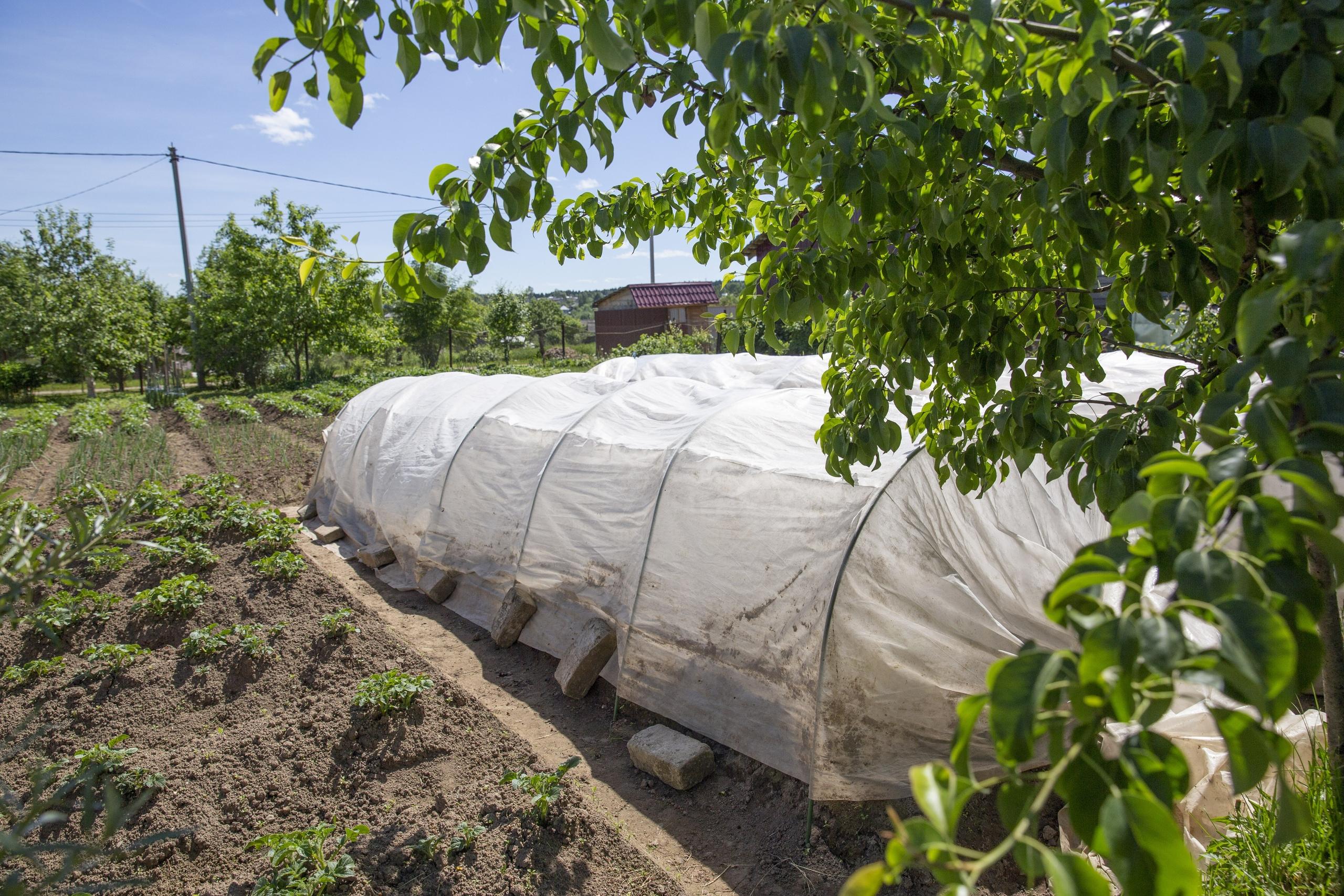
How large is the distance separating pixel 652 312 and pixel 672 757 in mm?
33981

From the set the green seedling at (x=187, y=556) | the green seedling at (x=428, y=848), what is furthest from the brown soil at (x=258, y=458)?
the green seedling at (x=428, y=848)

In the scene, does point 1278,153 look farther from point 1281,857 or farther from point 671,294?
point 671,294

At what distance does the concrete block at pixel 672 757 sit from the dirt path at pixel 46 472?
26.4ft

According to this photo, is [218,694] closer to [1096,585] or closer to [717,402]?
[717,402]

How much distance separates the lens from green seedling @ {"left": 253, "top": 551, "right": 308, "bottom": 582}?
694cm

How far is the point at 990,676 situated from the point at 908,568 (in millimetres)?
3357

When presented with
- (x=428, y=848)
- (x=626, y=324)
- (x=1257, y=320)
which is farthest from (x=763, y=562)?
(x=626, y=324)

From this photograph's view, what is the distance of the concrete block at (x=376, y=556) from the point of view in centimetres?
782

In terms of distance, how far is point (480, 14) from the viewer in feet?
4.73

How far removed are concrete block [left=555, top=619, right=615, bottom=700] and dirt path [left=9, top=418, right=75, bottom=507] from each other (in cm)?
715

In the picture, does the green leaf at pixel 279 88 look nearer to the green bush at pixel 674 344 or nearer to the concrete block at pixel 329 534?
the concrete block at pixel 329 534

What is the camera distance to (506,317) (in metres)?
39.4

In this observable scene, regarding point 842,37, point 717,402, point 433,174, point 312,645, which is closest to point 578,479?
point 717,402

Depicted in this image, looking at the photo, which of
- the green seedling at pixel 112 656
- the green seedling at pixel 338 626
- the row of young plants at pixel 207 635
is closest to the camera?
the row of young plants at pixel 207 635
